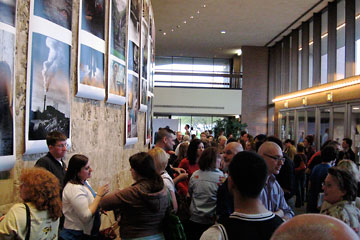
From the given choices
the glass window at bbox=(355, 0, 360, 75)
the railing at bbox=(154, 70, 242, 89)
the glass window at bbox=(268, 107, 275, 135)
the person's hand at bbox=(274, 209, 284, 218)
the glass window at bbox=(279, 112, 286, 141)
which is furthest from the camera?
the railing at bbox=(154, 70, 242, 89)

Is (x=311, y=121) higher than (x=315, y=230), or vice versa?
(x=311, y=121)

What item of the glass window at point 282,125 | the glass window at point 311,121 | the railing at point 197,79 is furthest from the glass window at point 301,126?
the railing at point 197,79

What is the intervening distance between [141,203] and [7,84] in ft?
4.47

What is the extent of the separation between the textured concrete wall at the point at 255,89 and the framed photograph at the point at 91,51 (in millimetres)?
19268

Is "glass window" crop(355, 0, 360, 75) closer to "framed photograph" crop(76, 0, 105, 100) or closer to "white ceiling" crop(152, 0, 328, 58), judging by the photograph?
"white ceiling" crop(152, 0, 328, 58)

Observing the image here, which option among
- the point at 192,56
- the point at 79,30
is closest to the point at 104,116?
the point at 79,30

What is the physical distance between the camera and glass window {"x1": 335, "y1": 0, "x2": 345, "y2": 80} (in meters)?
13.8

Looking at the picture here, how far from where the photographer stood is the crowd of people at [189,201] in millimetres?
1781

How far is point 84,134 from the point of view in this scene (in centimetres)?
478

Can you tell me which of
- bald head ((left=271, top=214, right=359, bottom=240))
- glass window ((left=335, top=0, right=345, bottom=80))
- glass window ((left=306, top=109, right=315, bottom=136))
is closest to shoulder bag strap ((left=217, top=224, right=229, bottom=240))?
bald head ((left=271, top=214, right=359, bottom=240))

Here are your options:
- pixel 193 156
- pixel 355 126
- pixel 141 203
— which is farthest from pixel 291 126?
pixel 141 203

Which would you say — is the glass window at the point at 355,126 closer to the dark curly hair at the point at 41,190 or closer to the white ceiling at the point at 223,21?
the white ceiling at the point at 223,21

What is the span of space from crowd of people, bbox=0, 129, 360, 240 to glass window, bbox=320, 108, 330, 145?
10.5 meters

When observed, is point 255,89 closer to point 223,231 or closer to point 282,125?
point 282,125
